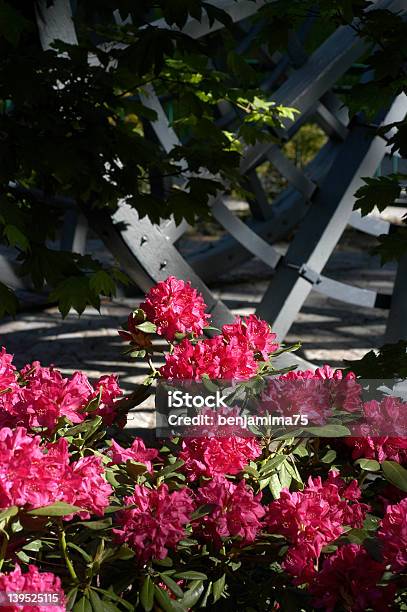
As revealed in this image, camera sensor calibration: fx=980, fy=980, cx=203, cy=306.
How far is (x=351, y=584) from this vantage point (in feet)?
4.90

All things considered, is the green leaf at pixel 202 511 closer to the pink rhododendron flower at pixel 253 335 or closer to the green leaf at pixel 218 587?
the green leaf at pixel 218 587

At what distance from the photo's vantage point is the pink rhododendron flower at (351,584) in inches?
58.5

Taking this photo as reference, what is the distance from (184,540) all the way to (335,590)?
0.26m

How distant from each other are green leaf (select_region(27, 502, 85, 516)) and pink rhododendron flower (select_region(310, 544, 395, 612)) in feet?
1.29

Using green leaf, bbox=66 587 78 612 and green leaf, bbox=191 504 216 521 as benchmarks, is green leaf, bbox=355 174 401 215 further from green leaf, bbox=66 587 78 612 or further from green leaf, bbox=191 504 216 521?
green leaf, bbox=66 587 78 612

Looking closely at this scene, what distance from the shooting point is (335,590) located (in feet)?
4.95

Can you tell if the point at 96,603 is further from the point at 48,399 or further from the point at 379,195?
the point at 379,195

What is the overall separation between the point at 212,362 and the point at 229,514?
0.43 m

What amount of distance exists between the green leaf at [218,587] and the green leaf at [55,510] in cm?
26

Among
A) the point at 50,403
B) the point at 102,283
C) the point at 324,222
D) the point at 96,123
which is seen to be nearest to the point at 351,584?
the point at 50,403

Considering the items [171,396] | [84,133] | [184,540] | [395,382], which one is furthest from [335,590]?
[84,133]

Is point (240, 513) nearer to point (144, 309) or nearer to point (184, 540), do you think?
point (184, 540)

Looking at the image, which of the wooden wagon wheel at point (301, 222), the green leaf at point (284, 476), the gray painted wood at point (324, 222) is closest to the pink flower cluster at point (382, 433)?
the green leaf at point (284, 476)

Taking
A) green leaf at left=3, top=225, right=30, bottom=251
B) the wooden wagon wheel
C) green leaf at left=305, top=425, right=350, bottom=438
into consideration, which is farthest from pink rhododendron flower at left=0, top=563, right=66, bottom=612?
the wooden wagon wheel
